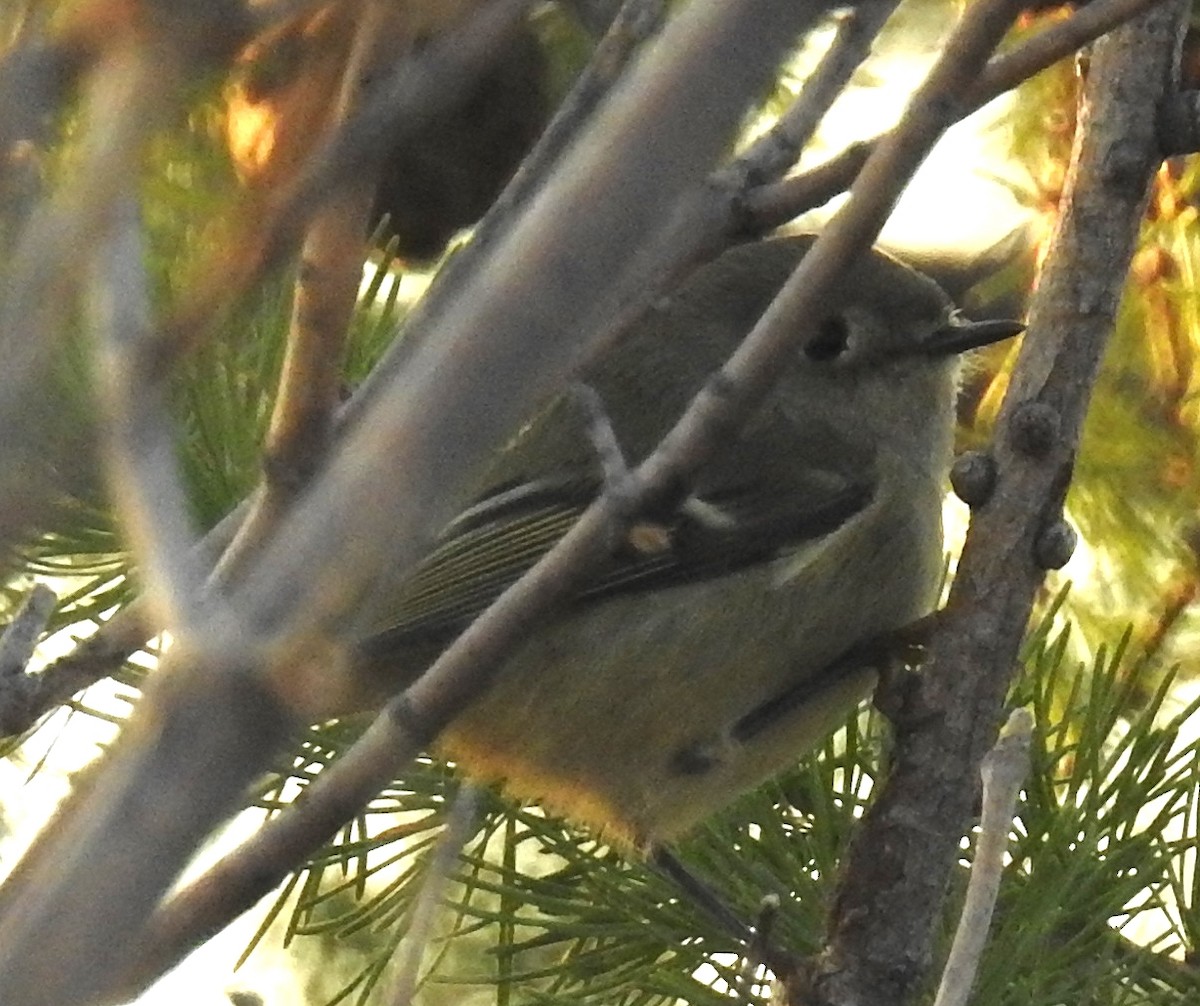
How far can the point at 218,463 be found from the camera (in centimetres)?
193

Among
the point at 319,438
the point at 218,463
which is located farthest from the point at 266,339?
the point at 319,438

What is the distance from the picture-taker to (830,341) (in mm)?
2438

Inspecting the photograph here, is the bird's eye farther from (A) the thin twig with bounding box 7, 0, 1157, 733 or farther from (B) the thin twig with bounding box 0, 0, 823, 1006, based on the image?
(B) the thin twig with bounding box 0, 0, 823, 1006

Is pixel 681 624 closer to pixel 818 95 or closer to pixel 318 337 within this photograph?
pixel 818 95

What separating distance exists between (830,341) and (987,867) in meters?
1.34

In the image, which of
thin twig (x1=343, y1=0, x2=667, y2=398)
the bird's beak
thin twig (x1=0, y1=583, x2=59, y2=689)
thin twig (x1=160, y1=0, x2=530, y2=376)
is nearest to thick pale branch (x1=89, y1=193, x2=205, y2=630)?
thin twig (x1=160, y1=0, x2=530, y2=376)

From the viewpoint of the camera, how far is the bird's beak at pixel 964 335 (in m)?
2.20

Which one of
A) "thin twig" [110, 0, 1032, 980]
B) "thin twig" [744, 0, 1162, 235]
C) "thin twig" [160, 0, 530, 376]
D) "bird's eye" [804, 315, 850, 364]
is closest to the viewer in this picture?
"thin twig" [160, 0, 530, 376]

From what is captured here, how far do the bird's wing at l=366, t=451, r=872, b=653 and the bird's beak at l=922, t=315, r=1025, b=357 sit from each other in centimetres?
20

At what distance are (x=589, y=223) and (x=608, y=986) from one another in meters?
1.32

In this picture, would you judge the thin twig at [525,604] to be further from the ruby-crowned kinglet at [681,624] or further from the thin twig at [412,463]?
the ruby-crowned kinglet at [681,624]

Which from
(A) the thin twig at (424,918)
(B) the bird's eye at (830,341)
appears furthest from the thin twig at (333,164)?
(B) the bird's eye at (830,341)

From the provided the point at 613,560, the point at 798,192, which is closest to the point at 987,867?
the point at 798,192

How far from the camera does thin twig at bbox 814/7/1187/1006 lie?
163 cm
